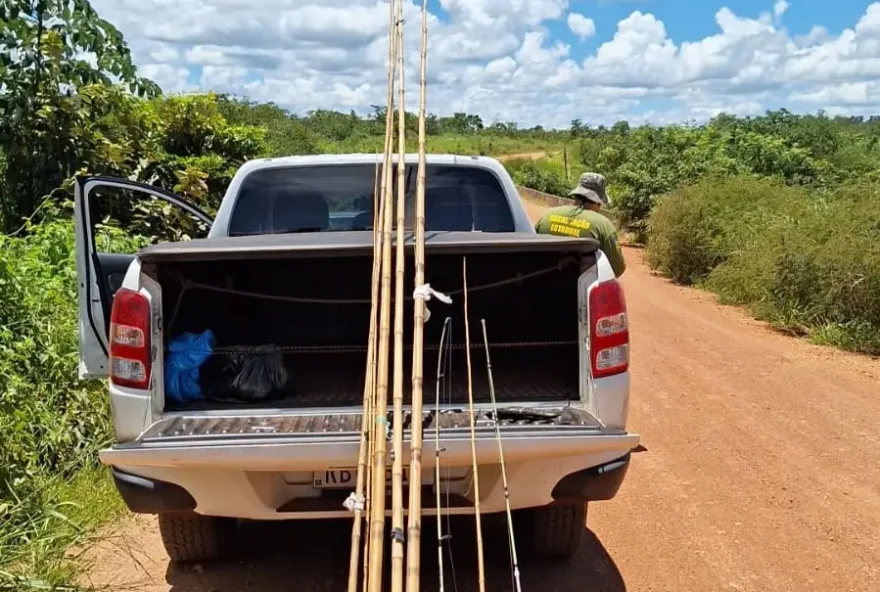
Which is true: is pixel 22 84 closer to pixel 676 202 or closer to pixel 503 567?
pixel 503 567

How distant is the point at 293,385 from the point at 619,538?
173cm

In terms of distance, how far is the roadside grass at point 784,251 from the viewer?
9.33 m

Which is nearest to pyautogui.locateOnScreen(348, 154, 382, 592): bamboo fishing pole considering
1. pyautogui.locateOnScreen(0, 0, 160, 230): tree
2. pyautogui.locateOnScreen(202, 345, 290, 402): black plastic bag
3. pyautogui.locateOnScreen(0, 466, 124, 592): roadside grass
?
pyautogui.locateOnScreen(202, 345, 290, 402): black plastic bag

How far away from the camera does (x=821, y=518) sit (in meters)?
4.67

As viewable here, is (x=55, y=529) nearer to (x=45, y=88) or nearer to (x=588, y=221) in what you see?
(x=588, y=221)

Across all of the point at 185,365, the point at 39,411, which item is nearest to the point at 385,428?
the point at 185,365

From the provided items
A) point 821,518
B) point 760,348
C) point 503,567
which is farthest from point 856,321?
point 503,567

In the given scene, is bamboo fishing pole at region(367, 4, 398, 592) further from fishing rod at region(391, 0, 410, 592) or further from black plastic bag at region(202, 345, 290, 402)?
black plastic bag at region(202, 345, 290, 402)

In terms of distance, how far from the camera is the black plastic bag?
3814 mm

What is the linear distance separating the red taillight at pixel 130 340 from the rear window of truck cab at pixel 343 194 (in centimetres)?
165

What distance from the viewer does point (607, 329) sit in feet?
11.0

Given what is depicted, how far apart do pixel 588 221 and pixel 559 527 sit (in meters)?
2.33

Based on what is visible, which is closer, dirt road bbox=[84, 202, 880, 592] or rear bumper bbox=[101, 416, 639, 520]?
rear bumper bbox=[101, 416, 639, 520]

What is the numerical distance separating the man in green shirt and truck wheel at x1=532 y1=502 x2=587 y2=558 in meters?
1.87
